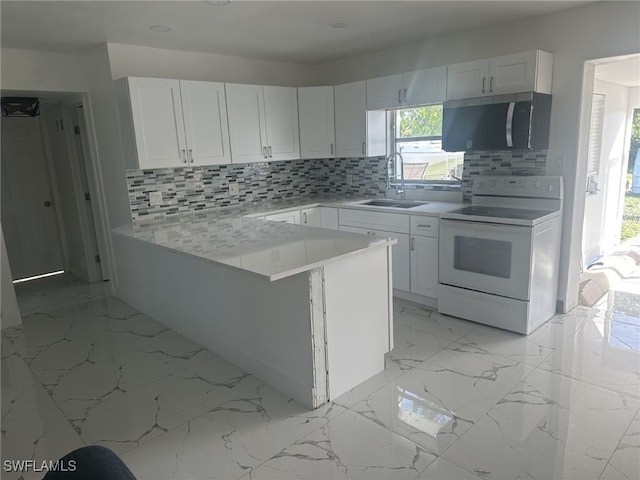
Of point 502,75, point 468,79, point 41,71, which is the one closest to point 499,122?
point 502,75

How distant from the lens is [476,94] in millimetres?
3480

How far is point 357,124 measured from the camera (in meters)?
4.39

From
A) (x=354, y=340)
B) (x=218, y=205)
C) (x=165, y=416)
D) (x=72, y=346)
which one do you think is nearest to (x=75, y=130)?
(x=218, y=205)

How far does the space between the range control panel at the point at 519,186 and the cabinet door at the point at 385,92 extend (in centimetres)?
104

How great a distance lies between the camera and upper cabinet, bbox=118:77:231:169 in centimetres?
352

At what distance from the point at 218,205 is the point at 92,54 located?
5.61ft

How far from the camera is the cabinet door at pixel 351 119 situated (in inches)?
170

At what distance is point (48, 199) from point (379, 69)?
4.23 metres

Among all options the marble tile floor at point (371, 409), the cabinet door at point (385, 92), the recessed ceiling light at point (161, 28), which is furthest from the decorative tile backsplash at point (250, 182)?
the marble tile floor at point (371, 409)

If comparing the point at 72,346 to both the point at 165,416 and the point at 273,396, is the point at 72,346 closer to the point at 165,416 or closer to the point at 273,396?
the point at 165,416

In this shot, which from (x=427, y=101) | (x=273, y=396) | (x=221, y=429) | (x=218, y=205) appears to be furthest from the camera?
(x=218, y=205)

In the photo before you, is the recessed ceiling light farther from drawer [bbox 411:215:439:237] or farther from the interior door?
the interior door

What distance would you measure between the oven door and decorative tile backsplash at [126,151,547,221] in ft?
2.42

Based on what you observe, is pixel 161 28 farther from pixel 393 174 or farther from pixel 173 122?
Result: pixel 393 174
